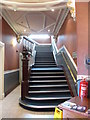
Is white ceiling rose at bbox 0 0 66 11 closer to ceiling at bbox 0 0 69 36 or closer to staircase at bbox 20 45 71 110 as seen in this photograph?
ceiling at bbox 0 0 69 36

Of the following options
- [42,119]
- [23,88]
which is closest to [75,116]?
[42,119]

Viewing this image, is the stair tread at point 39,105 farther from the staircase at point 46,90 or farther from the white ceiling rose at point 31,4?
the white ceiling rose at point 31,4

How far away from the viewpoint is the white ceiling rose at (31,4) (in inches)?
145

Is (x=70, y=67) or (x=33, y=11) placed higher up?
(x=33, y=11)

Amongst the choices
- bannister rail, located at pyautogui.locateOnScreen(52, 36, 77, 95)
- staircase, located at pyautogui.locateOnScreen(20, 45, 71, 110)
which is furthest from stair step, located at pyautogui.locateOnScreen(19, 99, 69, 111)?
bannister rail, located at pyautogui.locateOnScreen(52, 36, 77, 95)

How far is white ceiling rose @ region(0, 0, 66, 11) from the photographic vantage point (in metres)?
3.67

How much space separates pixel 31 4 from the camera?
378 cm

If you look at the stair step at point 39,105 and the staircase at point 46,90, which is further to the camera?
the staircase at point 46,90

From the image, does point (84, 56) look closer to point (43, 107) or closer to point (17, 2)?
point (43, 107)

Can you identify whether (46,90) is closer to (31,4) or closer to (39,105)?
(39,105)

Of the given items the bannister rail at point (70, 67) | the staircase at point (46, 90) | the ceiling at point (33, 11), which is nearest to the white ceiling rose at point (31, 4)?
the ceiling at point (33, 11)

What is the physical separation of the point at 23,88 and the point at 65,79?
1.57 meters

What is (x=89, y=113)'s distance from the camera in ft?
4.52

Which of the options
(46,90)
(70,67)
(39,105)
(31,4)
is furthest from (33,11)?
(39,105)
